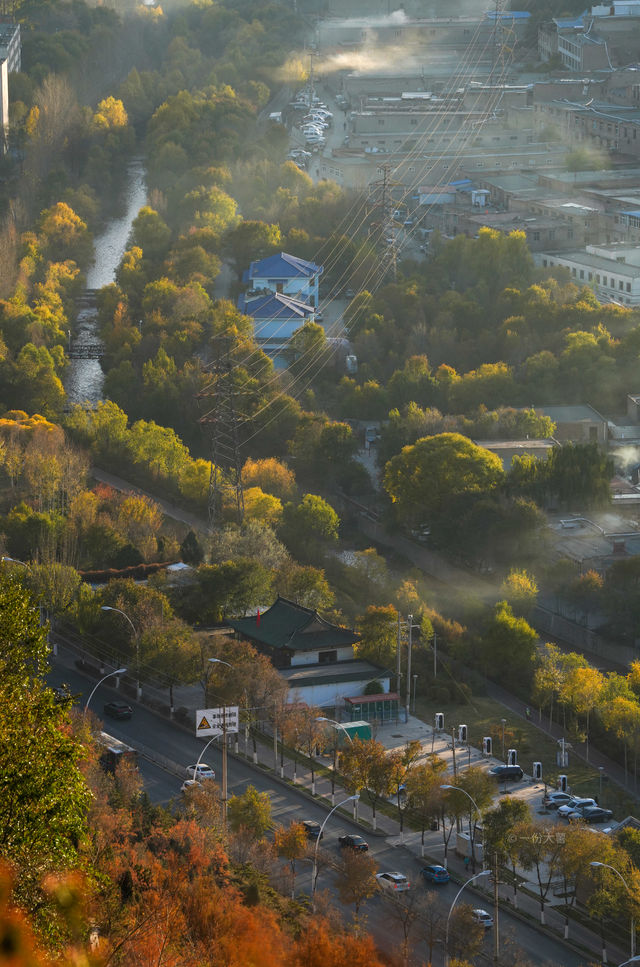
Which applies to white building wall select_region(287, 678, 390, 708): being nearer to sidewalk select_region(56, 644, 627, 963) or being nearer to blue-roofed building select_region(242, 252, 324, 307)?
sidewalk select_region(56, 644, 627, 963)

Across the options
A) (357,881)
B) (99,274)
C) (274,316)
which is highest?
(357,881)

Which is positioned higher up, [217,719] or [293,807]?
[217,719]

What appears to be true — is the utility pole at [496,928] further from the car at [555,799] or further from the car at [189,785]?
the car at [189,785]

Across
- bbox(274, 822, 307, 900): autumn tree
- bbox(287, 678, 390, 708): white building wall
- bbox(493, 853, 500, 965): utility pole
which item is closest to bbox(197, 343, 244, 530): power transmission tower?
bbox(287, 678, 390, 708): white building wall

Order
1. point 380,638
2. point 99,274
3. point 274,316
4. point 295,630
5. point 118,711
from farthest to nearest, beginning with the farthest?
point 99,274 < point 274,316 < point 295,630 < point 380,638 < point 118,711

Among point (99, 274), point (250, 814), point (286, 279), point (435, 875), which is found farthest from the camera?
point (99, 274)

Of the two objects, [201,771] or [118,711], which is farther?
[118,711]

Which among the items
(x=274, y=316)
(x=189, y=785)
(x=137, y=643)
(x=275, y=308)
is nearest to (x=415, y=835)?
(x=189, y=785)

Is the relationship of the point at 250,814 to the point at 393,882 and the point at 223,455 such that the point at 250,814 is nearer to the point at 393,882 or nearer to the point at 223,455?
the point at 393,882
